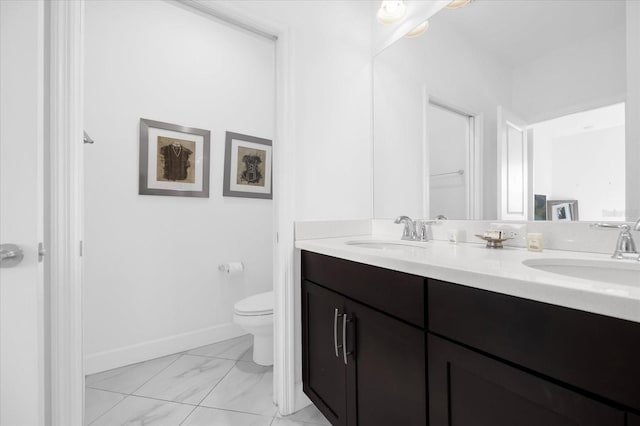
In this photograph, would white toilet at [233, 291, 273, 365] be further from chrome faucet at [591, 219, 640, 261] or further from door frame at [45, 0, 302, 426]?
chrome faucet at [591, 219, 640, 261]

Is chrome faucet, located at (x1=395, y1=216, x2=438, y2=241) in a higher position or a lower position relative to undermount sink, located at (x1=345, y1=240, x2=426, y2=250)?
higher

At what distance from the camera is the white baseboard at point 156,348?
1784 millimetres

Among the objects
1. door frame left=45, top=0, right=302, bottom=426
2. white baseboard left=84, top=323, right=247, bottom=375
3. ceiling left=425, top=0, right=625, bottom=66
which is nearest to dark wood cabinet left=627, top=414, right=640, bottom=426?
ceiling left=425, top=0, right=625, bottom=66

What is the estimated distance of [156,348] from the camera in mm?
1984

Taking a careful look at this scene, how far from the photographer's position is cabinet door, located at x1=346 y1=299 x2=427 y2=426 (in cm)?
79

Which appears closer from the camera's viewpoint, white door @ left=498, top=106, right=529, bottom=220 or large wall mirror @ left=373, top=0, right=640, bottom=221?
large wall mirror @ left=373, top=0, right=640, bottom=221

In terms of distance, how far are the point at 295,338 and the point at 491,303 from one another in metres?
1.08

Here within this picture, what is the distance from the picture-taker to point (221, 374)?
5.80ft

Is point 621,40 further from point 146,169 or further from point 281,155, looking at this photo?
point 146,169

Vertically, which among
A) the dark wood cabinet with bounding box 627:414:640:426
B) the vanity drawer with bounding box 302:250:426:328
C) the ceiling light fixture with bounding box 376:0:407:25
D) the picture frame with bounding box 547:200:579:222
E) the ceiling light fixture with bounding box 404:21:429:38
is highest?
the ceiling light fixture with bounding box 376:0:407:25

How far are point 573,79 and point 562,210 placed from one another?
1.51 ft

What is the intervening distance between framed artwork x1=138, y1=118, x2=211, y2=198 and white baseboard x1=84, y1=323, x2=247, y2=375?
1.06 metres

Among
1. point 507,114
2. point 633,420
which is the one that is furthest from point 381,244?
point 633,420

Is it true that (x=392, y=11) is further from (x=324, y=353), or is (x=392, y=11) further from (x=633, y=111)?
(x=324, y=353)
